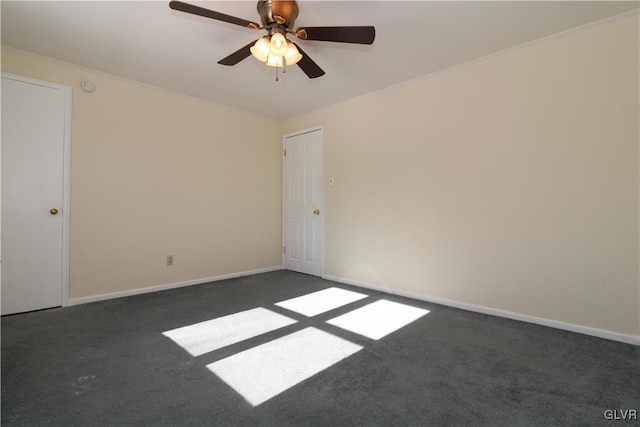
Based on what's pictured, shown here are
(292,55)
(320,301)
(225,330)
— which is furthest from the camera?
(320,301)

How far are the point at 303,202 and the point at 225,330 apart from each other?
2.50 m

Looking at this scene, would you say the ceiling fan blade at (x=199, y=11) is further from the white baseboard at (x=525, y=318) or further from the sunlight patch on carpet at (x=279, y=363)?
the white baseboard at (x=525, y=318)

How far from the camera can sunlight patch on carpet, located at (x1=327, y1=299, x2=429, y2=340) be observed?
2.40 metres

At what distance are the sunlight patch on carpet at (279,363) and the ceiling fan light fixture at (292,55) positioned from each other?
82.4 inches

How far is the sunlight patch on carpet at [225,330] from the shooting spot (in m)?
2.15

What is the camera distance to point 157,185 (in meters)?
3.56

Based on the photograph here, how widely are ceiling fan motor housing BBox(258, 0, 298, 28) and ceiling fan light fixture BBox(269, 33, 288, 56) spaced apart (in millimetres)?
92

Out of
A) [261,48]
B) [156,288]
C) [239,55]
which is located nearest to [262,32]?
[239,55]

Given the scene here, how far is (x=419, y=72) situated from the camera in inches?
122

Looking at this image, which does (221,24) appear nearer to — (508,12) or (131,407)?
(508,12)

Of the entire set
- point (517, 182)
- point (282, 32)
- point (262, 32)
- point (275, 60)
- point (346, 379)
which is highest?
point (262, 32)

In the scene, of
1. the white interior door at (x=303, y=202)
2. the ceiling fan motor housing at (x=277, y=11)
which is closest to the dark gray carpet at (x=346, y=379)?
the white interior door at (x=303, y=202)

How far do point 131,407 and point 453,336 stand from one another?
2.16 metres

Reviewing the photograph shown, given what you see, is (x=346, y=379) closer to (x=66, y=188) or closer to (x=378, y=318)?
(x=378, y=318)
